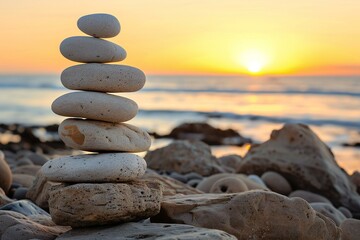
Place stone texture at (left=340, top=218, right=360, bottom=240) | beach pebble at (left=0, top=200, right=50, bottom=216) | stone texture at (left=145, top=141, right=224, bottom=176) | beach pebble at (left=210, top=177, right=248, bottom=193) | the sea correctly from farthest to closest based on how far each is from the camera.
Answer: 1. the sea
2. stone texture at (left=145, top=141, right=224, bottom=176)
3. beach pebble at (left=210, top=177, right=248, bottom=193)
4. stone texture at (left=340, top=218, right=360, bottom=240)
5. beach pebble at (left=0, top=200, right=50, bottom=216)

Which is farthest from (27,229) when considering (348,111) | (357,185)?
(348,111)

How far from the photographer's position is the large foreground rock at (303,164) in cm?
941

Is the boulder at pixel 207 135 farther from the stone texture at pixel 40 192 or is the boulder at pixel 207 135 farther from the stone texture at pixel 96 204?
the stone texture at pixel 96 204

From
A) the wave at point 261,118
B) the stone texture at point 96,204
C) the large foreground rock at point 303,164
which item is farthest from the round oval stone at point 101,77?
the wave at point 261,118

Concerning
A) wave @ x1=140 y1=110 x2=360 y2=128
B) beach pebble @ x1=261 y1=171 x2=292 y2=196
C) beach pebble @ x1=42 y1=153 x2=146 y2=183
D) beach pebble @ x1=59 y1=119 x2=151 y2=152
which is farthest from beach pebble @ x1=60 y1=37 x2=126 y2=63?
wave @ x1=140 y1=110 x2=360 y2=128

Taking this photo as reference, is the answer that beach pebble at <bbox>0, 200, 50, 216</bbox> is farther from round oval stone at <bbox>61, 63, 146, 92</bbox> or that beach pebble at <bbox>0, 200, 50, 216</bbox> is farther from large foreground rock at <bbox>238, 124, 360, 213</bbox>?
large foreground rock at <bbox>238, 124, 360, 213</bbox>

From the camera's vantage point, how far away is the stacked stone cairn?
16.3 ft

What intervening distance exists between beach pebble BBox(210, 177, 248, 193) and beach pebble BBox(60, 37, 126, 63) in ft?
9.61

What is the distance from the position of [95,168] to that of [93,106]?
485 mm

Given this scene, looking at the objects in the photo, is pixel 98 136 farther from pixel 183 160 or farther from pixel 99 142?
pixel 183 160

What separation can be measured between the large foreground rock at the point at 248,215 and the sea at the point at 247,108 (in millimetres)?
8660

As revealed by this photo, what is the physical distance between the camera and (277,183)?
959 cm

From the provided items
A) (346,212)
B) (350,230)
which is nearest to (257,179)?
(346,212)

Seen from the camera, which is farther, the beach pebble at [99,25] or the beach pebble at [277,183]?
the beach pebble at [277,183]
